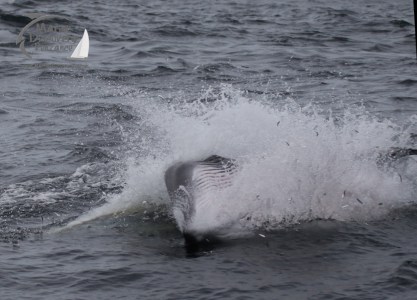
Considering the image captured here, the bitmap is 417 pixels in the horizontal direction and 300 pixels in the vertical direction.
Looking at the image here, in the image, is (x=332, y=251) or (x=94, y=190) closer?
(x=332, y=251)

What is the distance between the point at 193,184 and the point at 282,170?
1252 millimetres

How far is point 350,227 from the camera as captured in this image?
9727 millimetres

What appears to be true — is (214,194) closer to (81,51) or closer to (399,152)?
(399,152)

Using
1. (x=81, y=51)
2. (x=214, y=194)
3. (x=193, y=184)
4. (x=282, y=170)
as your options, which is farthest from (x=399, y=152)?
(x=81, y=51)

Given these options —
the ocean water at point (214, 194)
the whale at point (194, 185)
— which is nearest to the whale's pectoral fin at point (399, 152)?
the ocean water at point (214, 194)

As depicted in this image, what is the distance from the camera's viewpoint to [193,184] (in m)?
9.34

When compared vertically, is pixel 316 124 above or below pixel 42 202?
above

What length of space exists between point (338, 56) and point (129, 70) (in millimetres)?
5284

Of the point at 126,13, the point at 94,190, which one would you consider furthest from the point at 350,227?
the point at 126,13

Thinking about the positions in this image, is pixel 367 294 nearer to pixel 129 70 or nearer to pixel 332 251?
pixel 332 251

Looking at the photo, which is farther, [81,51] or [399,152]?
[81,51]

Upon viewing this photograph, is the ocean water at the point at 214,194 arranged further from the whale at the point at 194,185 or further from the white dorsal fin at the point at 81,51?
the white dorsal fin at the point at 81,51

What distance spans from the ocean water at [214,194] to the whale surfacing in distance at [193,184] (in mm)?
131

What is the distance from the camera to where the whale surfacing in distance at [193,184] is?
29.9 ft
